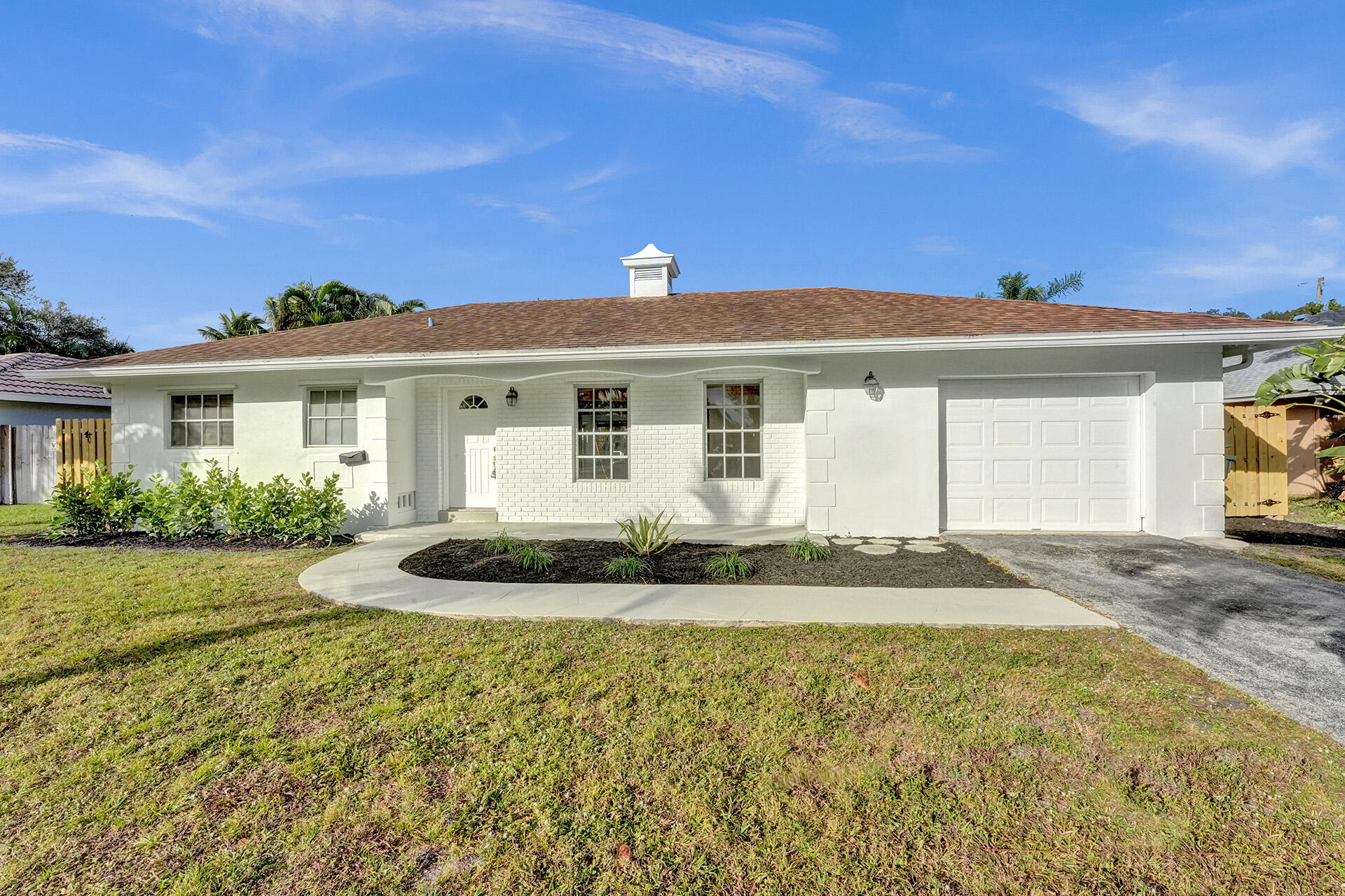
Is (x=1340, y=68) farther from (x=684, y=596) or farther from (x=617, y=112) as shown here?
(x=684, y=596)

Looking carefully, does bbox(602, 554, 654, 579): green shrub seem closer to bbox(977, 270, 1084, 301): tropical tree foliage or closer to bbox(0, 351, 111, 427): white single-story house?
bbox(0, 351, 111, 427): white single-story house

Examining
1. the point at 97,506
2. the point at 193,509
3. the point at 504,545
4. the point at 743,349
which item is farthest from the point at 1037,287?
the point at 97,506

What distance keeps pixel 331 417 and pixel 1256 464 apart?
52.3 feet

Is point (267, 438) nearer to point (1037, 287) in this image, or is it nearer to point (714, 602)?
point (714, 602)

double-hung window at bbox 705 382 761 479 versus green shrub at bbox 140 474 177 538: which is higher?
double-hung window at bbox 705 382 761 479

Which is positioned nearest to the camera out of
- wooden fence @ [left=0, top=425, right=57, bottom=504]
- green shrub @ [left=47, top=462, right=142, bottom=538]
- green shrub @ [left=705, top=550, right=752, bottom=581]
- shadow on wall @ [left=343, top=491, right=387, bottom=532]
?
green shrub @ [left=705, top=550, right=752, bottom=581]

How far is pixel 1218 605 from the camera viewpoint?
16.3 ft

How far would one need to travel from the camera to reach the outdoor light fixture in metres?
8.38

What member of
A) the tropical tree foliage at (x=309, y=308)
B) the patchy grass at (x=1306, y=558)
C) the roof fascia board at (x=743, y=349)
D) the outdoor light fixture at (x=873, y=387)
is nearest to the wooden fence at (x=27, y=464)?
the roof fascia board at (x=743, y=349)

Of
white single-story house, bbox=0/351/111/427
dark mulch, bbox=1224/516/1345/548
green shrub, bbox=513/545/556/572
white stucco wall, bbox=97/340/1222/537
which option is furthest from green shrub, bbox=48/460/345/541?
dark mulch, bbox=1224/516/1345/548

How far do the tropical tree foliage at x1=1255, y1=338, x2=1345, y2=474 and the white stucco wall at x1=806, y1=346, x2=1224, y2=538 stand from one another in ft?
2.37

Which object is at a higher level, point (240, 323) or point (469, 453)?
point (240, 323)

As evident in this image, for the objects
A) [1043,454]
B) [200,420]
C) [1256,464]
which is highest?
[200,420]

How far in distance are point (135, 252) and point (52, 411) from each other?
4.92m
